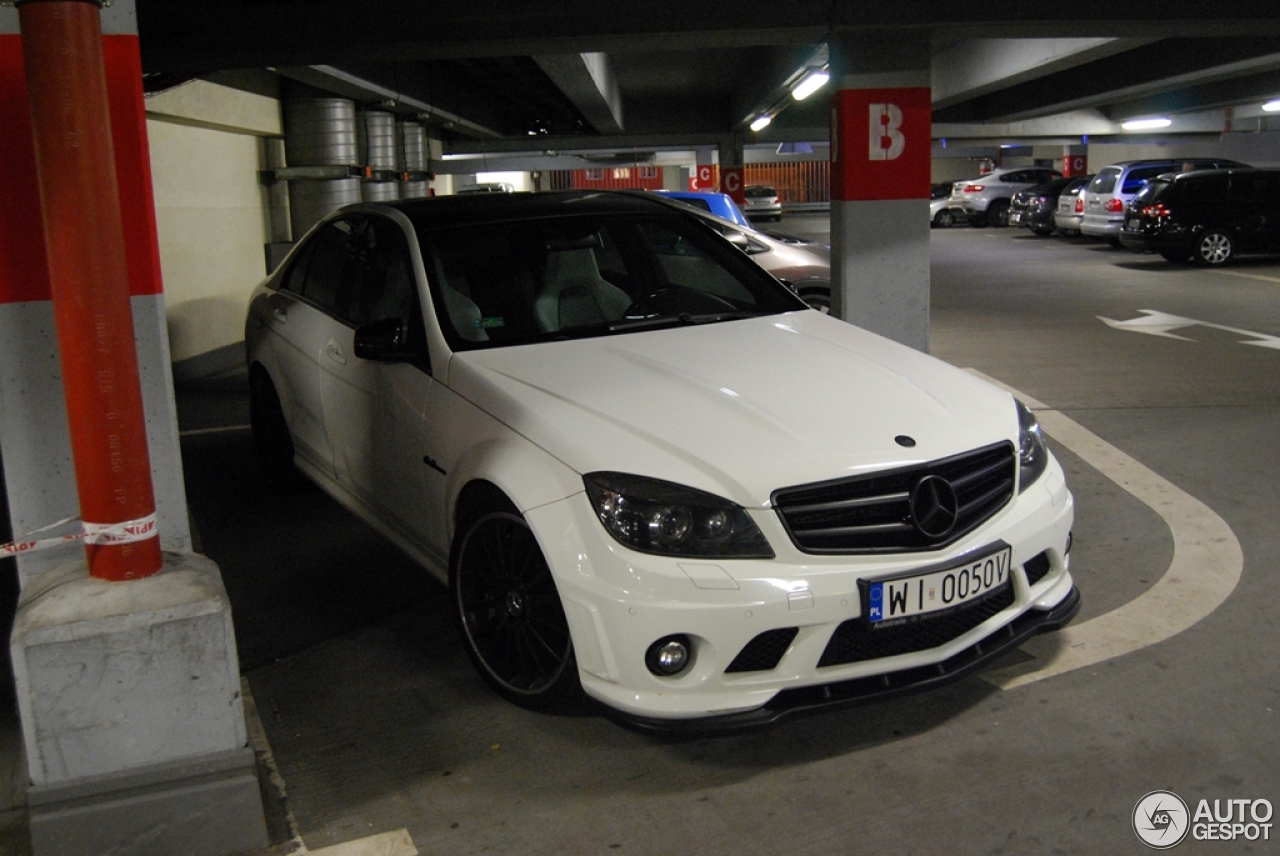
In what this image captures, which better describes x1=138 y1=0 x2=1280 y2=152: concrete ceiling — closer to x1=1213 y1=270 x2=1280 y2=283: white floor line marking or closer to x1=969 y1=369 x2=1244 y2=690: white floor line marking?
x1=1213 y1=270 x2=1280 y2=283: white floor line marking

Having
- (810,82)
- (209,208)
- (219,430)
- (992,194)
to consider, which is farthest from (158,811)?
(992,194)

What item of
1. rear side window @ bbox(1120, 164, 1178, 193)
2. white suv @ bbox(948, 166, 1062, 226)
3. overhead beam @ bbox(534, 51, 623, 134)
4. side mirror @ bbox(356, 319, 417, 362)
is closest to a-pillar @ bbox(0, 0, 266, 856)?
side mirror @ bbox(356, 319, 417, 362)

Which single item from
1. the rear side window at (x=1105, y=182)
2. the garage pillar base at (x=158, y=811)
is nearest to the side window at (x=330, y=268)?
the garage pillar base at (x=158, y=811)

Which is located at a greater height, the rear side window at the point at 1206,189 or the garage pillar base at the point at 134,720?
the rear side window at the point at 1206,189

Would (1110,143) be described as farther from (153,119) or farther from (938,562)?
(938,562)

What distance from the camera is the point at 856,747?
3.36 meters

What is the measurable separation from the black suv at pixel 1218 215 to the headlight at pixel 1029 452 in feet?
50.6

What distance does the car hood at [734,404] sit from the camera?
317cm

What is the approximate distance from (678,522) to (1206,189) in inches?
663

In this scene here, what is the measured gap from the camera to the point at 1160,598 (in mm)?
4359

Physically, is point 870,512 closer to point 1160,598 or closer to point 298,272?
point 1160,598

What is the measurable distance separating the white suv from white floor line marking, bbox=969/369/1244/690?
2633cm

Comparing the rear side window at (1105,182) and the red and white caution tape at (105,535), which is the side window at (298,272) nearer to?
the red and white caution tape at (105,535)

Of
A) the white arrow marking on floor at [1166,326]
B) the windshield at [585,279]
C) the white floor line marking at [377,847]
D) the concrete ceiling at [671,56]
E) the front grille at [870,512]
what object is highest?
the concrete ceiling at [671,56]
